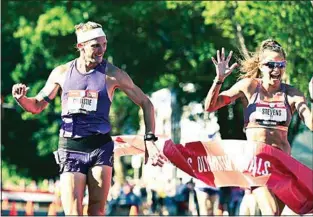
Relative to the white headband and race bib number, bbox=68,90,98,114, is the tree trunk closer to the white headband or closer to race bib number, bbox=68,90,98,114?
the white headband

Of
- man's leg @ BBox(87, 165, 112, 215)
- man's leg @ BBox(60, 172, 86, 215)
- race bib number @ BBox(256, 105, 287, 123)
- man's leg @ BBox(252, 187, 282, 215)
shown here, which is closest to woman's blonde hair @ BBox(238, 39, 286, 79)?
race bib number @ BBox(256, 105, 287, 123)

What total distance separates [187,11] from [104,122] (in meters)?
24.5

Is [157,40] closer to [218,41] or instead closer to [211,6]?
[218,41]

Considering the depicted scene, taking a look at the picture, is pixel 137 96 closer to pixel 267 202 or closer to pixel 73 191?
pixel 73 191

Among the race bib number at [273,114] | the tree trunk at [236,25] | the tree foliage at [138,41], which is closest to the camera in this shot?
the race bib number at [273,114]

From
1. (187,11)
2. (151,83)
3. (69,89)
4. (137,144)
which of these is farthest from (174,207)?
(69,89)

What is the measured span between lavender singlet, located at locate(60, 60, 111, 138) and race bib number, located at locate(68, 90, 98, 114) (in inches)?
0.8

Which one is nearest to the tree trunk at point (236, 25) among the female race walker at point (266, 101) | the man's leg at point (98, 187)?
the female race walker at point (266, 101)

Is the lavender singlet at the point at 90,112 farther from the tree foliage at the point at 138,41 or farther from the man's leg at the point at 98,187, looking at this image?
the tree foliage at the point at 138,41

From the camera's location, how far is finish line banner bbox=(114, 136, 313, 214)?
38.7 ft

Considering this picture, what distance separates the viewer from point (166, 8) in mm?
35031

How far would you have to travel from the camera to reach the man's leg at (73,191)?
1084 cm

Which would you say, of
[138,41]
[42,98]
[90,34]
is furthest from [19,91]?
[138,41]

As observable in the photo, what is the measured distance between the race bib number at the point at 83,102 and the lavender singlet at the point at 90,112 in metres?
0.02
